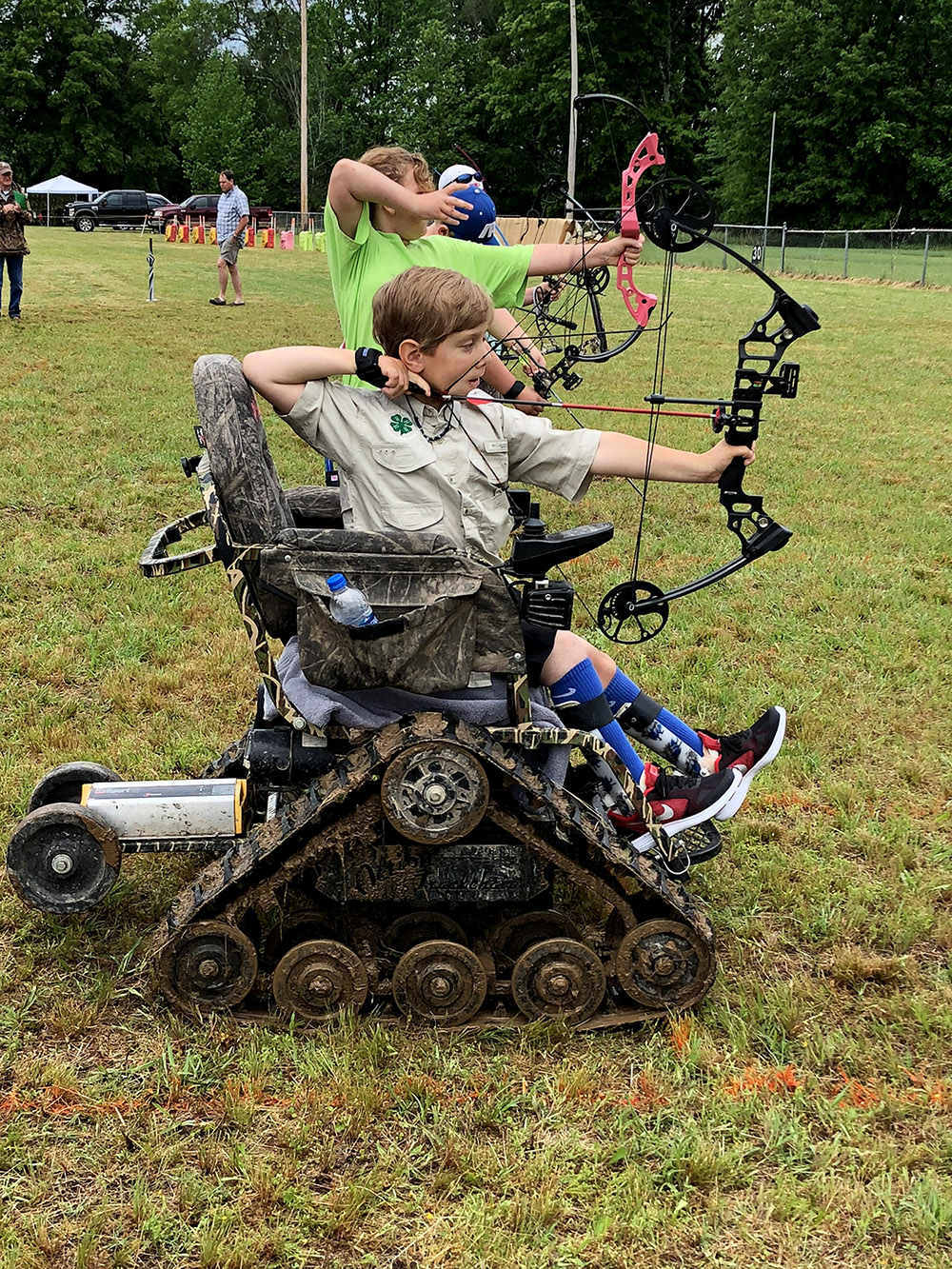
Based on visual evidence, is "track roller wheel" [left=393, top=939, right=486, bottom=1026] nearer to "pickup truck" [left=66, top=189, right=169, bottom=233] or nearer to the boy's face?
the boy's face

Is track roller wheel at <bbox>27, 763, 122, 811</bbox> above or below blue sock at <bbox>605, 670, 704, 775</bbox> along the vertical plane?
below

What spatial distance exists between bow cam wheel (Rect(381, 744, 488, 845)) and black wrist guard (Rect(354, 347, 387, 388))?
101cm

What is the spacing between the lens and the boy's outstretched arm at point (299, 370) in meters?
3.14

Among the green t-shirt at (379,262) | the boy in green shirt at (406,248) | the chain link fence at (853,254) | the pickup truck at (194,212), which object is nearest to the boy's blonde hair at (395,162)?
the boy in green shirt at (406,248)

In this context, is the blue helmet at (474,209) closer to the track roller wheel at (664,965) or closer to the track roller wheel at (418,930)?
the track roller wheel at (418,930)

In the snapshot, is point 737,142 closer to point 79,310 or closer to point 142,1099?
point 79,310

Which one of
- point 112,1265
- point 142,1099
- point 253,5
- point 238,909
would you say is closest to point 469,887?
point 238,909

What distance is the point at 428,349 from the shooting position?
3.19 m

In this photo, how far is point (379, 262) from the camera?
175 inches

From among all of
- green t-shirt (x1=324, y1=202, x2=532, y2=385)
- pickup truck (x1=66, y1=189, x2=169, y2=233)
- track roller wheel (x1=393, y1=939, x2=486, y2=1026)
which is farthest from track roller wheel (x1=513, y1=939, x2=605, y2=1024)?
pickup truck (x1=66, y1=189, x2=169, y2=233)

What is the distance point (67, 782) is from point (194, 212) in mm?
49522

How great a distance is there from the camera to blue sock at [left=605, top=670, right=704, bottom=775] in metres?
3.72

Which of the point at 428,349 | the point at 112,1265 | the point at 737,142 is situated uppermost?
the point at 737,142

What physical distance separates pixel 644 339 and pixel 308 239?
985 inches
